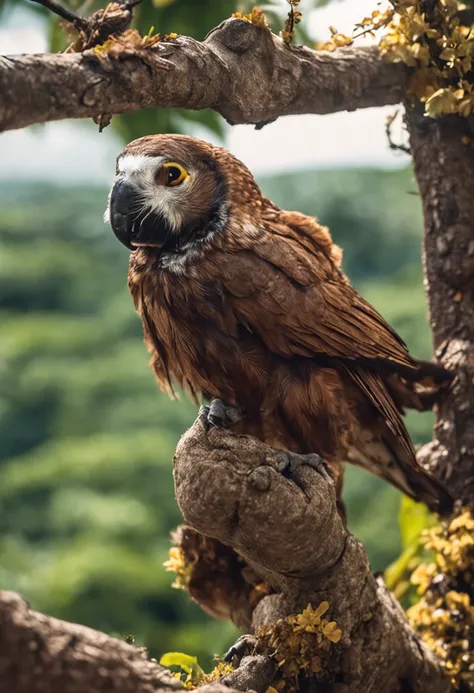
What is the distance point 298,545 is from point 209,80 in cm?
80

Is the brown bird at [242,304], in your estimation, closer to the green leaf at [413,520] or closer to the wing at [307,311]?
the wing at [307,311]

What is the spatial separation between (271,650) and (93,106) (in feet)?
3.13

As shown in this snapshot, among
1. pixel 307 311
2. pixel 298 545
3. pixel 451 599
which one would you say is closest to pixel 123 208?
pixel 307 311

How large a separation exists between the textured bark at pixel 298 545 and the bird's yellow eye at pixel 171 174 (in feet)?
1.33

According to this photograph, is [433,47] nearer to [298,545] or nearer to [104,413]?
[298,545]

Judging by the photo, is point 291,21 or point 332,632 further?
point 291,21

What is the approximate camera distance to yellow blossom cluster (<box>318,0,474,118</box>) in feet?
5.43

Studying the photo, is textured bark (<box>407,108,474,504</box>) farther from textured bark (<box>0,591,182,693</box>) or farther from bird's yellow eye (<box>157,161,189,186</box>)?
textured bark (<box>0,591,182,693</box>)

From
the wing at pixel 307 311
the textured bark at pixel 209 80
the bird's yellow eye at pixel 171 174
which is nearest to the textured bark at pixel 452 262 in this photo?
the textured bark at pixel 209 80

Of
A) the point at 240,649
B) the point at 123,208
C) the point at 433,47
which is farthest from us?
the point at 433,47

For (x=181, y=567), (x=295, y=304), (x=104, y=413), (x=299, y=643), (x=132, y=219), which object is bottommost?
(x=299, y=643)

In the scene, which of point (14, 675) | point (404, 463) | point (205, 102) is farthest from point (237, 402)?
point (14, 675)

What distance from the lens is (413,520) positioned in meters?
2.00

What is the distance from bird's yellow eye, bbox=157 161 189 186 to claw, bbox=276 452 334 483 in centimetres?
49
